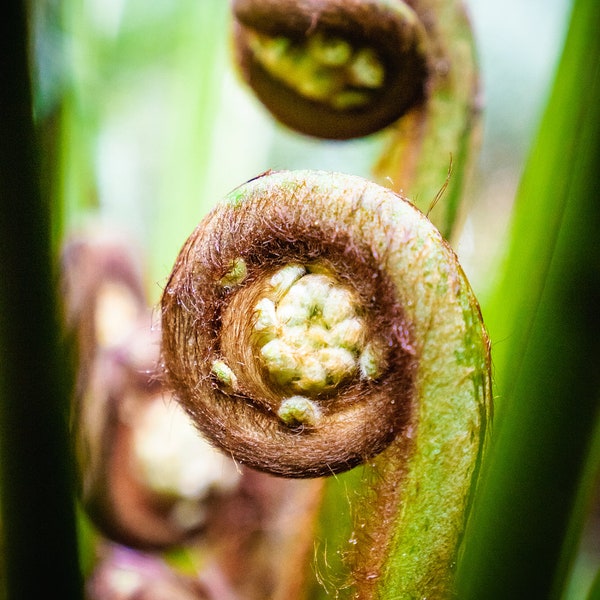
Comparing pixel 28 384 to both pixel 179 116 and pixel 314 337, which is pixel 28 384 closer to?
pixel 314 337

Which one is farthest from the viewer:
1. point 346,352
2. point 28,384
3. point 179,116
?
point 179,116

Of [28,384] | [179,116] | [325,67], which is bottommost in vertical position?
[28,384]

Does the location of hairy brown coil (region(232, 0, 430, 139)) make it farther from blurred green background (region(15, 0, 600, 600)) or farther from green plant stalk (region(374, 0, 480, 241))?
blurred green background (region(15, 0, 600, 600))

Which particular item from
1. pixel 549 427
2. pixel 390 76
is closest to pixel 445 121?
pixel 390 76

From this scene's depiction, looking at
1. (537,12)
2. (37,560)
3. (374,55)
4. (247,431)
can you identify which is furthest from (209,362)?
(537,12)

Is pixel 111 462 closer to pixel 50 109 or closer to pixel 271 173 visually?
pixel 50 109

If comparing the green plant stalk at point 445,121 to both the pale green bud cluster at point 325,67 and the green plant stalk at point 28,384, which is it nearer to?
the pale green bud cluster at point 325,67
